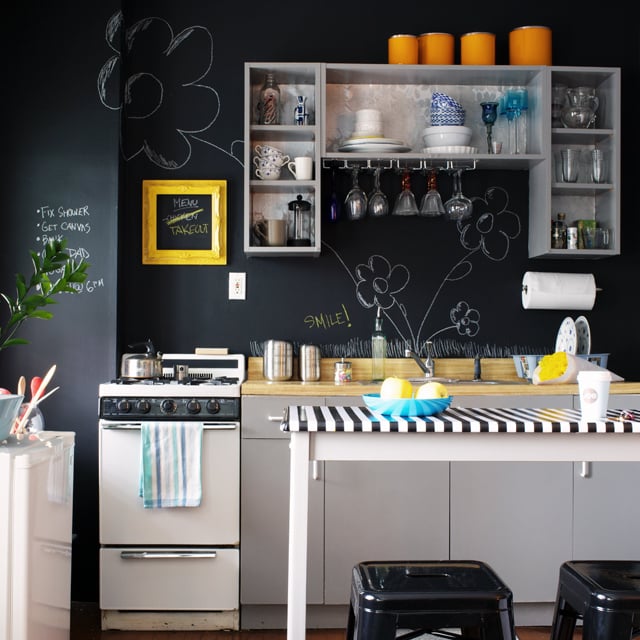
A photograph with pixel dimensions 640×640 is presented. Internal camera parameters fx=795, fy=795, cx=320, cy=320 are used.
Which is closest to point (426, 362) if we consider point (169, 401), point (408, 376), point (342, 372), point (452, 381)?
point (408, 376)

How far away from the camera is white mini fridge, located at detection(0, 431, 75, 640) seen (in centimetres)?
214

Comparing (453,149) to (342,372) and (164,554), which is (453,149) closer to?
(342,372)

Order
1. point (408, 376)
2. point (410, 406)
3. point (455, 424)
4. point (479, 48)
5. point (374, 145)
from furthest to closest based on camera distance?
1. point (408, 376)
2. point (479, 48)
3. point (374, 145)
4. point (410, 406)
5. point (455, 424)

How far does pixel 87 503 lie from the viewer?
3.57 m

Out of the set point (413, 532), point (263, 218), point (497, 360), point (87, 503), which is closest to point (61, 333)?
point (87, 503)

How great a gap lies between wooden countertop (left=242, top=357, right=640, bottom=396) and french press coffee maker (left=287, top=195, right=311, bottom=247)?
1.92 ft

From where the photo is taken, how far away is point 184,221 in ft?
12.5

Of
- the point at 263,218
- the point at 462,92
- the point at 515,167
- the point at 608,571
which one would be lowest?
the point at 608,571

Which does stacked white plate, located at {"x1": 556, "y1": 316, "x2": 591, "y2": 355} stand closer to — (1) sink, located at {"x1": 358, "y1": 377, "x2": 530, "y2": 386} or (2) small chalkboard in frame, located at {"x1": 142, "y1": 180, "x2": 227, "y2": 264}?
(1) sink, located at {"x1": 358, "y1": 377, "x2": 530, "y2": 386}

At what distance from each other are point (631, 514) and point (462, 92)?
2.07 m

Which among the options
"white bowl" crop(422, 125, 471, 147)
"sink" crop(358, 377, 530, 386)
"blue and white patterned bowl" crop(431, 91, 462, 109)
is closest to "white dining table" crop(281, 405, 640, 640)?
"sink" crop(358, 377, 530, 386)

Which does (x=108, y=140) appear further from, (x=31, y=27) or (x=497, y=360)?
(x=497, y=360)

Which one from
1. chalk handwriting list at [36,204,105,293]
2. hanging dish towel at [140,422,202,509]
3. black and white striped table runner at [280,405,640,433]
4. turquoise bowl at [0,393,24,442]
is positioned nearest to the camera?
black and white striped table runner at [280,405,640,433]

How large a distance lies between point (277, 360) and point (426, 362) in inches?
28.3
